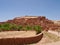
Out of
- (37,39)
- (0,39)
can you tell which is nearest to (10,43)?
(0,39)

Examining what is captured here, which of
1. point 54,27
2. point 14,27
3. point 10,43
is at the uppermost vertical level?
point 10,43

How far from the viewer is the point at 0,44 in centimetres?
→ 1650

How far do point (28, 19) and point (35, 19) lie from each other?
7.97 ft

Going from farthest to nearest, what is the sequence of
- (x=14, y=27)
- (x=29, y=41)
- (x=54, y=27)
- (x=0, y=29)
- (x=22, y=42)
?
(x=54, y=27) → (x=14, y=27) → (x=0, y=29) → (x=29, y=41) → (x=22, y=42)

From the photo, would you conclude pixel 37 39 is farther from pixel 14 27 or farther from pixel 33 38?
pixel 14 27

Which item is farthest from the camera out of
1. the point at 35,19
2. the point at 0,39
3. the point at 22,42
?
the point at 35,19

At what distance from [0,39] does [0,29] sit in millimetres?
17257

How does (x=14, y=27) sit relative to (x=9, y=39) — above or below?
below

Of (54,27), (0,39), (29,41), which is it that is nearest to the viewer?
(0,39)

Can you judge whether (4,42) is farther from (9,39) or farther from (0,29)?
(0,29)

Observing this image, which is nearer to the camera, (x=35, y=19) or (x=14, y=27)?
(x=14, y=27)

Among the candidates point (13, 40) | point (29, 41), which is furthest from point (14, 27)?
point (13, 40)

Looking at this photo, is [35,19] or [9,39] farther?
[35,19]

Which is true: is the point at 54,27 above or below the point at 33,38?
below
